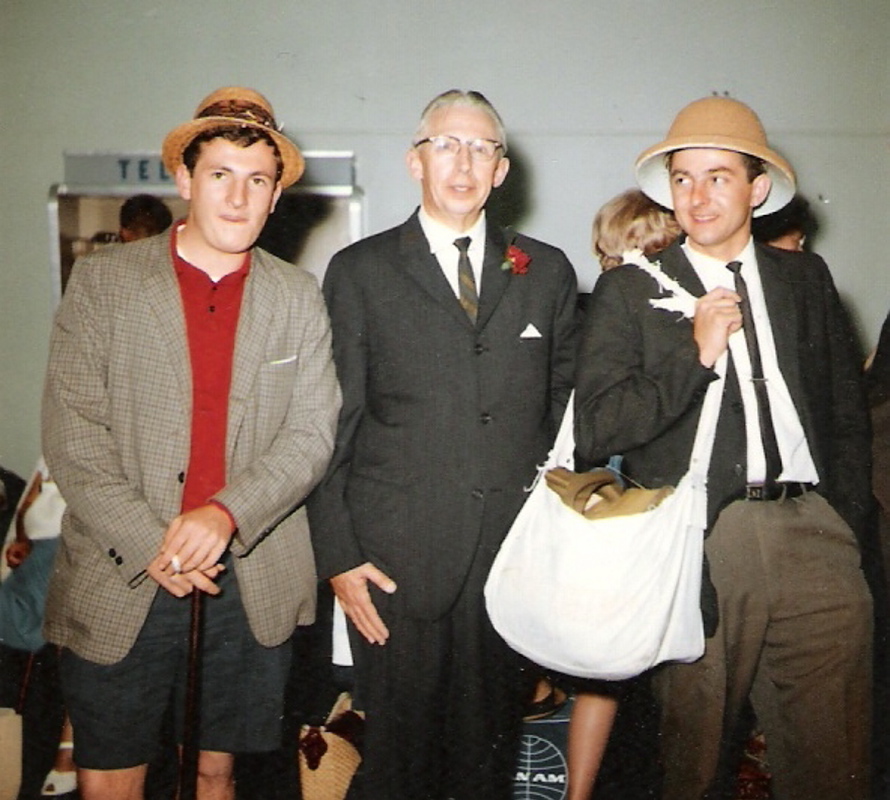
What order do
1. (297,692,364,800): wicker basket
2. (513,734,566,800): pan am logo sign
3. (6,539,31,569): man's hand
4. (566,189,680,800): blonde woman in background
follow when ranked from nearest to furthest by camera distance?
1. (566,189,680,800): blonde woman in background
2. (297,692,364,800): wicker basket
3. (513,734,566,800): pan am logo sign
4. (6,539,31,569): man's hand

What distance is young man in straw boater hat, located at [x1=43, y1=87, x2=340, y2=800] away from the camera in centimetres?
208

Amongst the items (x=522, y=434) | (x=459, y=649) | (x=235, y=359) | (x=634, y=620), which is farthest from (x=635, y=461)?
(x=235, y=359)

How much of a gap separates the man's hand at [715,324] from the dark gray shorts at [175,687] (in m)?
1.37

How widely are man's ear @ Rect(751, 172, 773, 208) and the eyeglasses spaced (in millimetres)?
752

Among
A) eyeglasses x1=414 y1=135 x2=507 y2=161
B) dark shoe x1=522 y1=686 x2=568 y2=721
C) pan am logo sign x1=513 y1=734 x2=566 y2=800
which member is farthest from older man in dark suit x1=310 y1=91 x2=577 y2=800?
dark shoe x1=522 y1=686 x2=568 y2=721

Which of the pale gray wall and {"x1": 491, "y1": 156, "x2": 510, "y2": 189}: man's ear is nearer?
{"x1": 491, "y1": 156, "x2": 510, "y2": 189}: man's ear

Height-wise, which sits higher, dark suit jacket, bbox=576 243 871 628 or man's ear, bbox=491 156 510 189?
man's ear, bbox=491 156 510 189

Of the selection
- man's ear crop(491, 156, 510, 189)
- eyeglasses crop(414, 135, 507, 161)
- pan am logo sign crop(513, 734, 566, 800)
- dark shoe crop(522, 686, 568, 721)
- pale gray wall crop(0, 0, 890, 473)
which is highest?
pale gray wall crop(0, 0, 890, 473)

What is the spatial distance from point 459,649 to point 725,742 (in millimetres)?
761

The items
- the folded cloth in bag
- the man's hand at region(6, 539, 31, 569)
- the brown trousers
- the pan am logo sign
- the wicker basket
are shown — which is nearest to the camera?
the folded cloth in bag

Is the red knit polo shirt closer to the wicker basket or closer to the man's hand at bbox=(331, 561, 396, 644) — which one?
the man's hand at bbox=(331, 561, 396, 644)

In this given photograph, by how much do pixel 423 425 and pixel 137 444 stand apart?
76 cm

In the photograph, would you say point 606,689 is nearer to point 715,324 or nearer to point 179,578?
point 715,324

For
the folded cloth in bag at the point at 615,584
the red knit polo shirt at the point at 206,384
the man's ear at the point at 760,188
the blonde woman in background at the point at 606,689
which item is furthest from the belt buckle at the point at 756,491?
the red knit polo shirt at the point at 206,384
